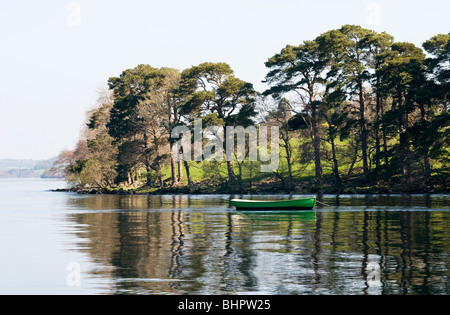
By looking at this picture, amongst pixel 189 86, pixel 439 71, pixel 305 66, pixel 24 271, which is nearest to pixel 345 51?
pixel 305 66

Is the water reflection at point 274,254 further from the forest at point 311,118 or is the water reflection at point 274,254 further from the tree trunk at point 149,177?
the tree trunk at point 149,177

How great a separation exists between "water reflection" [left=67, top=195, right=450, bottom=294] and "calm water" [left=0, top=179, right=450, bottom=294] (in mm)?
37

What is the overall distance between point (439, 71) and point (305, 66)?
20338mm

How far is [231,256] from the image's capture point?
25.5 metres

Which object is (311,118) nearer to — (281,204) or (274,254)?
(281,204)

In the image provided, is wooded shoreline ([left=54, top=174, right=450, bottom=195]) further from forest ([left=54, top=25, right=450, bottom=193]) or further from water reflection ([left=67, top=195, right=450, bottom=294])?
water reflection ([left=67, top=195, right=450, bottom=294])

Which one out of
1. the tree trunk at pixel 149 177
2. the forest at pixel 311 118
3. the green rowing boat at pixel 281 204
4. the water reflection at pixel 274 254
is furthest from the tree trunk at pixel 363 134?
the tree trunk at pixel 149 177

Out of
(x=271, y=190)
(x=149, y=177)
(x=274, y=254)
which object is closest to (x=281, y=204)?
(x=274, y=254)

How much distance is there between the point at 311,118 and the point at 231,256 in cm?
6894

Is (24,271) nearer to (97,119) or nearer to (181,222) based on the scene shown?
(181,222)

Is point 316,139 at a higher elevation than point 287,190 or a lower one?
higher

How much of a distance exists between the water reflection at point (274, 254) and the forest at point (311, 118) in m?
33.8

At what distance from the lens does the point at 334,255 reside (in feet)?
82.3

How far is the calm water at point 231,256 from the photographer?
19.0 m
